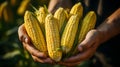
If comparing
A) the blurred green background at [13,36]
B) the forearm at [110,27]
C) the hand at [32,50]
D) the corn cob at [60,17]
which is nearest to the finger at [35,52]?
the hand at [32,50]

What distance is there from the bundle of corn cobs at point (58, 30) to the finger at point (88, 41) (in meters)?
0.08

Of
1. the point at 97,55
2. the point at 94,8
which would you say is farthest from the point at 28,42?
the point at 97,55

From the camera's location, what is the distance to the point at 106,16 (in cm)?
334

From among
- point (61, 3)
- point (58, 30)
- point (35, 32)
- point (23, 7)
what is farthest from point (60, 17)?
point (23, 7)

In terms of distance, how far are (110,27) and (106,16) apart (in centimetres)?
37

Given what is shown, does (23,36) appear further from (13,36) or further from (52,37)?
(13,36)

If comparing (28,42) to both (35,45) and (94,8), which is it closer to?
(35,45)

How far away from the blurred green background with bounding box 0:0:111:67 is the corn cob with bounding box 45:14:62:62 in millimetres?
1360

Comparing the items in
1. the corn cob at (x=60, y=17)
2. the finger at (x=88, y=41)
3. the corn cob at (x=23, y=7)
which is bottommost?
the corn cob at (x=23, y=7)

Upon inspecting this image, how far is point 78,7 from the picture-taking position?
9.59 ft

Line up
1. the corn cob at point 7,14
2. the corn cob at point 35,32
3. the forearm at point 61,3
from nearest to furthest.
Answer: the corn cob at point 35,32 < the forearm at point 61,3 < the corn cob at point 7,14

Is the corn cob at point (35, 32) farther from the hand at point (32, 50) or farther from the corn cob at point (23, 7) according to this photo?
the corn cob at point (23, 7)

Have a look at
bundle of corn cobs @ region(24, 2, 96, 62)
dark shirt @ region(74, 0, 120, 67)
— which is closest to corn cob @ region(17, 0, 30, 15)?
dark shirt @ region(74, 0, 120, 67)

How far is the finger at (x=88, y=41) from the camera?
2686 millimetres
